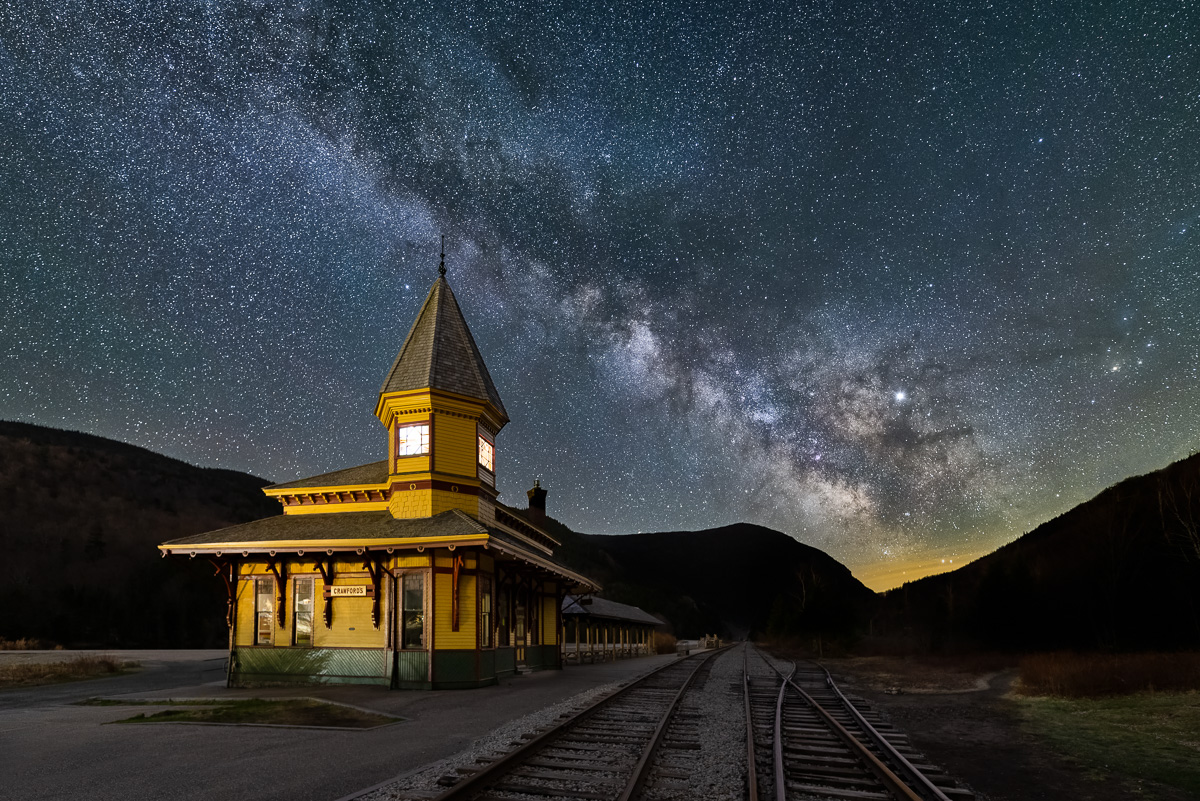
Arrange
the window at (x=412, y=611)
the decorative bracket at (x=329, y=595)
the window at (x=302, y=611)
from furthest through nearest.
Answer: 1. the window at (x=302, y=611)
2. the decorative bracket at (x=329, y=595)
3. the window at (x=412, y=611)

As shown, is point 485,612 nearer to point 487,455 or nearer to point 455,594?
point 455,594

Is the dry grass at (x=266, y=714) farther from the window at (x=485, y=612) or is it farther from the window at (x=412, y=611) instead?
the window at (x=485, y=612)

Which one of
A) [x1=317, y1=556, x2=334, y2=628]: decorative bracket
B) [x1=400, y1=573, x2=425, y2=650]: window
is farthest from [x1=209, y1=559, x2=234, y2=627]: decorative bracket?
[x1=400, y1=573, x2=425, y2=650]: window

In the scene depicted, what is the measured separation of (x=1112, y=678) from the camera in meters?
18.4

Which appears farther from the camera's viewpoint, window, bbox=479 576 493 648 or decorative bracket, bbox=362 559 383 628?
window, bbox=479 576 493 648

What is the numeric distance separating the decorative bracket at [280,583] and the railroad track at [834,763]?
13.9 m

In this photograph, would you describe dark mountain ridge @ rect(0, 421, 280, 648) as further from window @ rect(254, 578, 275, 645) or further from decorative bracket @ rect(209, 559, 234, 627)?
window @ rect(254, 578, 275, 645)

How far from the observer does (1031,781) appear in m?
9.36

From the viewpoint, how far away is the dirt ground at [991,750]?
8.77 m

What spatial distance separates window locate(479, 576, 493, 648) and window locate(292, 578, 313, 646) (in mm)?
5054

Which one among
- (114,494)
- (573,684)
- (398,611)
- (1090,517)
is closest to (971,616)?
(1090,517)

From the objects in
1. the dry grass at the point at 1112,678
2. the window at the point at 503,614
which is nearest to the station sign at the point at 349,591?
the window at the point at 503,614

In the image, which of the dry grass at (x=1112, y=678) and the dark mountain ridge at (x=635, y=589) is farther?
the dark mountain ridge at (x=635, y=589)

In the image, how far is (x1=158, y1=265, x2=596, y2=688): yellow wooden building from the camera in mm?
20016
